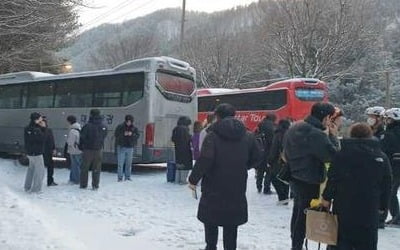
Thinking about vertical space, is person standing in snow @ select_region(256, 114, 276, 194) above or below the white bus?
below

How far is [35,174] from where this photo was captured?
40.4ft

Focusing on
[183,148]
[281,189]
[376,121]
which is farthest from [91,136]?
[376,121]

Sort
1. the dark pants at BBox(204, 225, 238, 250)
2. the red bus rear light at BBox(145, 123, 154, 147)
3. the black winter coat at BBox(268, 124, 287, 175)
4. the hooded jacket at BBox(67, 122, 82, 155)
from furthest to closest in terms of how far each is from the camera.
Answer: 1. the red bus rear light at BBox(145, 123, 154, 147)
2. the hooded jacket at BBox(67, 122, 82, 155)
3. the black winter coat at BBox(268, 124, 287, 175)
4. the dark pants at BBox(204, 225, 238, 250)

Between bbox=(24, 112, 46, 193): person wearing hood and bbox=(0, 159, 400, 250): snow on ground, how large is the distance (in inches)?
14.1

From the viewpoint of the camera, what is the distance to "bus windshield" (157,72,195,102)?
1684 centimetres

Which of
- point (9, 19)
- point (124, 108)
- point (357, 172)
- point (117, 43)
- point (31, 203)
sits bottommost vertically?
point (31, 203)

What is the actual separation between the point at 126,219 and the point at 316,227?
4472mm

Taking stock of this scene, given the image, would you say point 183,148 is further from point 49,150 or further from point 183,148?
point 49,150

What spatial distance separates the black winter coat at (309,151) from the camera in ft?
20.3

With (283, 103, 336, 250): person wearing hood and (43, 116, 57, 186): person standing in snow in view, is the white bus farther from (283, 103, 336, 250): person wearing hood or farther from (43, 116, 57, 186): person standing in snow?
(283, 103, 336, 250): person wearing hood

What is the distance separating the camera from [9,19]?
1087 cm

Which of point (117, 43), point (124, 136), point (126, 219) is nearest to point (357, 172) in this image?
point (126, 219)

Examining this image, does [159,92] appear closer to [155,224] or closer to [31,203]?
[31,203]

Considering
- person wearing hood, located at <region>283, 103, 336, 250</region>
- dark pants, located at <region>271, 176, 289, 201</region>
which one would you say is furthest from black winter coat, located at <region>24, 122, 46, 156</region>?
person wearing hood, located at <region>283, 103, 336, 250</region>
